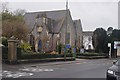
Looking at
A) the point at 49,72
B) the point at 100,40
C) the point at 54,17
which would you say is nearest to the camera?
the point at 49,72

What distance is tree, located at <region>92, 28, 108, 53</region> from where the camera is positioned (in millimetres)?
68938

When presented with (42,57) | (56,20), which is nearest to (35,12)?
(56,20)

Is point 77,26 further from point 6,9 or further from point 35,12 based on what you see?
point 6,9

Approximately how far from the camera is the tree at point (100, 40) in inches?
2714

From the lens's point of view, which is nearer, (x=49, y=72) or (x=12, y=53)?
(x=49, y=72)

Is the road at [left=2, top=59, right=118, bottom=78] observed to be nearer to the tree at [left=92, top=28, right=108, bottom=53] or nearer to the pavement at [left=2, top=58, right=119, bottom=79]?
the pavement at [left=2, top=58, right=119, bottom=79]

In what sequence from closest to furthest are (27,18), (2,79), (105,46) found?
(2,79)
(105,46)
(27,18)

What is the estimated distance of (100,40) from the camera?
6900cm

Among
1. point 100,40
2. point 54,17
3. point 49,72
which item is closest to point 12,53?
point 49,72

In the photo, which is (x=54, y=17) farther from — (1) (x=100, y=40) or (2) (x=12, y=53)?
(2) (x=12, y=53)

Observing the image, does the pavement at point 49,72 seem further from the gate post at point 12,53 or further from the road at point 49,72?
the gate post at point 12,53

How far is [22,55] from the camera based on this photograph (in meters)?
28.6

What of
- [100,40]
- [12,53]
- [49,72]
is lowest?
[49,72]

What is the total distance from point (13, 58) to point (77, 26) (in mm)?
60942
